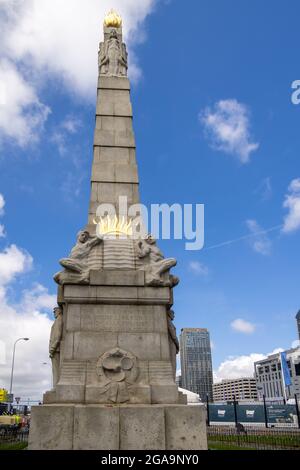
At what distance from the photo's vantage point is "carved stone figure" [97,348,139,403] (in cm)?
962

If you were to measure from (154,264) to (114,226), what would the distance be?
196 centimetres

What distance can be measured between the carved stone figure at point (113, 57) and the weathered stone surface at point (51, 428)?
36.8 ft

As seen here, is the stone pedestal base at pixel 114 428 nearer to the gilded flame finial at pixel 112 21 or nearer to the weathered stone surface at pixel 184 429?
the weathered stone surface at pixel 184 429

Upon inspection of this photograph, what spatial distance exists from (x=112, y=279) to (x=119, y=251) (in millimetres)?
1040

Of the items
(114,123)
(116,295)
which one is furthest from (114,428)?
(114,123)

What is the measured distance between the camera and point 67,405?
918cm

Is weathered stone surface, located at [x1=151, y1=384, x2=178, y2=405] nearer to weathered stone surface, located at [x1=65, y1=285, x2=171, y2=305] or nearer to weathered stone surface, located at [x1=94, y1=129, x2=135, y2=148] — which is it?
weathered stone surface, located at [x1=65, y1=285, x2=171, y2=305]

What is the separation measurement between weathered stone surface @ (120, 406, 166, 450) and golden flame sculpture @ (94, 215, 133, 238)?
482cm

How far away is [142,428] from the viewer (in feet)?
29.7

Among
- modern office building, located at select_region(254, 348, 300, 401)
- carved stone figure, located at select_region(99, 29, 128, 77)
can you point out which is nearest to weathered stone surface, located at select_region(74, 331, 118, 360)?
carved stone figure, located at select_region(99, 29, 128, 77)

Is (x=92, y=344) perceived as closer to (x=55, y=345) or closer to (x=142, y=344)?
(x=55, y=345)

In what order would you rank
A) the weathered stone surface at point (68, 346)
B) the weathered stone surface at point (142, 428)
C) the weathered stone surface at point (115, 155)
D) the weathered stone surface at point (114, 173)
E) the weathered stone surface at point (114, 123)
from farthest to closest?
1. the weathered stone surface at point (114, 123)
2. the weathered stone surface at point (115, 155)
3. the weathered stone surface at point (114, 173)
4. the weathered stone surface at point (68, 346)
5. the weathered stone surface at point (142, 428)

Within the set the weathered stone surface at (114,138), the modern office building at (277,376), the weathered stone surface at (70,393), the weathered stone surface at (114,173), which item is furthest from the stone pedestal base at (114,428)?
the modern office building at (277,376)

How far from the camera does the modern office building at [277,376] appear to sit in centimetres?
13050
